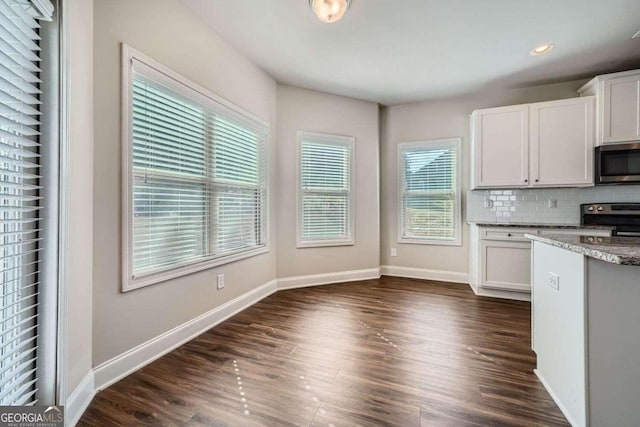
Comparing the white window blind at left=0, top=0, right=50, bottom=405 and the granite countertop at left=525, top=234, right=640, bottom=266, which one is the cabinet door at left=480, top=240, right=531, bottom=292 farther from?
the white window blind at left=0, top=0, right=50, bottom=405

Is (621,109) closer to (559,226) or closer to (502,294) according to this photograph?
(559,226)

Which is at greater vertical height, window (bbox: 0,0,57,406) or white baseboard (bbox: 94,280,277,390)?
window (bbox: 0,0,57,406)

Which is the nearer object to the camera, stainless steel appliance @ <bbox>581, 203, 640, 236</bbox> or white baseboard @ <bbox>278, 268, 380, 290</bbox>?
stainless steel appliance @ <bbox>581, 203, 640, 236</bbox>

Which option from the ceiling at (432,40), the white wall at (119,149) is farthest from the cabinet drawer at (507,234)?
the white wall at (119,149)

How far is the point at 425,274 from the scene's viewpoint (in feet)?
13.7

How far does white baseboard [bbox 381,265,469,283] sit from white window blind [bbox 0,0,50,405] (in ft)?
13.0

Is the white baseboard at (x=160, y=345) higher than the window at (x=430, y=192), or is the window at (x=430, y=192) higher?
the window at (x=430, y=192)

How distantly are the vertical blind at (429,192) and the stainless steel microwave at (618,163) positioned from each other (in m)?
Result: 1.50

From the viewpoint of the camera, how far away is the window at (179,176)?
5.93ft

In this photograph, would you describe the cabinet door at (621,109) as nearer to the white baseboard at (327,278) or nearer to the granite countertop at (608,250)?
the granite countertop at (608,250)

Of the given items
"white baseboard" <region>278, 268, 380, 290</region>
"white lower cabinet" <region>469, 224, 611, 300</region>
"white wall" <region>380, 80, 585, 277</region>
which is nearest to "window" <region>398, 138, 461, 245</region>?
"white wall" <region>380, 80, 585, 277</region>

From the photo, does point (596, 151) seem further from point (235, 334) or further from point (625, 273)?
point (235, 334)

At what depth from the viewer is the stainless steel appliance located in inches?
113
